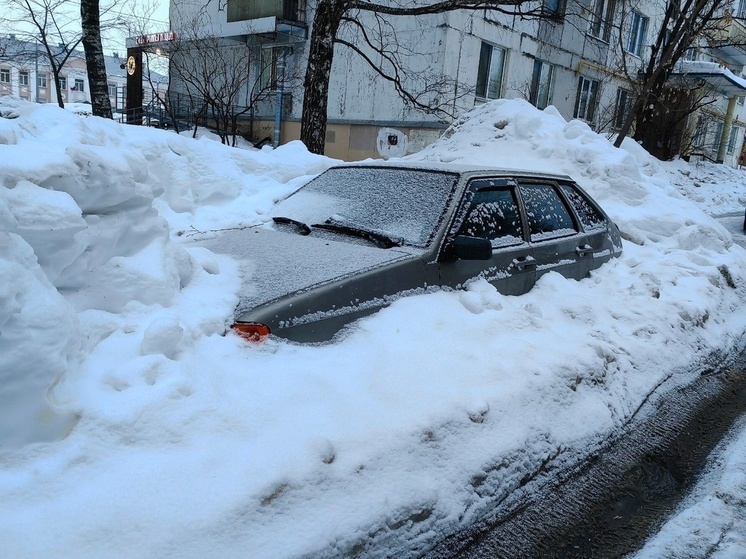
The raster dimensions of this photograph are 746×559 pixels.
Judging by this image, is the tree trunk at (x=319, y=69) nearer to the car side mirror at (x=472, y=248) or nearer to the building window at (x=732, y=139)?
the car side mirror at (x=472, y=248)

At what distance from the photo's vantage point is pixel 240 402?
2.52 metres

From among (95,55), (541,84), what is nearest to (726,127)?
(541,84)

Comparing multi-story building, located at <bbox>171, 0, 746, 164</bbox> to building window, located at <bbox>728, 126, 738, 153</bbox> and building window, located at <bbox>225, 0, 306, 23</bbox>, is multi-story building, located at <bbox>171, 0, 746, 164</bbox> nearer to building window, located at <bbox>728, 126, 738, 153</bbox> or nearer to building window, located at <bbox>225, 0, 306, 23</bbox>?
building window, located at <bbox>225, 0, 306, 23</bbox>

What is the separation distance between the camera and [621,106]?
2434cm

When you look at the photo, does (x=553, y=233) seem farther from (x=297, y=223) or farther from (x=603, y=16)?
(x=603, y=16)

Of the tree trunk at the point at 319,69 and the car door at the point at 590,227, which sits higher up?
the tree trunk at the point at 319,69

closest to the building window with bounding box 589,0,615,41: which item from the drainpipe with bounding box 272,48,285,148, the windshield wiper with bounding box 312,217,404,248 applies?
the drainpipe with bounding box 272,48,285,148

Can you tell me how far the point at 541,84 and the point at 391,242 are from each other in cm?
1963

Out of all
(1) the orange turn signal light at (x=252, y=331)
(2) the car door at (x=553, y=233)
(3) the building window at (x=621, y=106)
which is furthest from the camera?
(3) the building window at (x=621, y=106)

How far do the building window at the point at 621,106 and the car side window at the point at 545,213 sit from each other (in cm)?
1907

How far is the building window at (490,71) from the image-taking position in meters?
18.2

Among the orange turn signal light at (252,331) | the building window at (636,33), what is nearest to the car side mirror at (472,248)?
the orange turn signal light at (252,331)

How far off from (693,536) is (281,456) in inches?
79.7

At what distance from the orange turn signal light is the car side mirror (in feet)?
4.52
